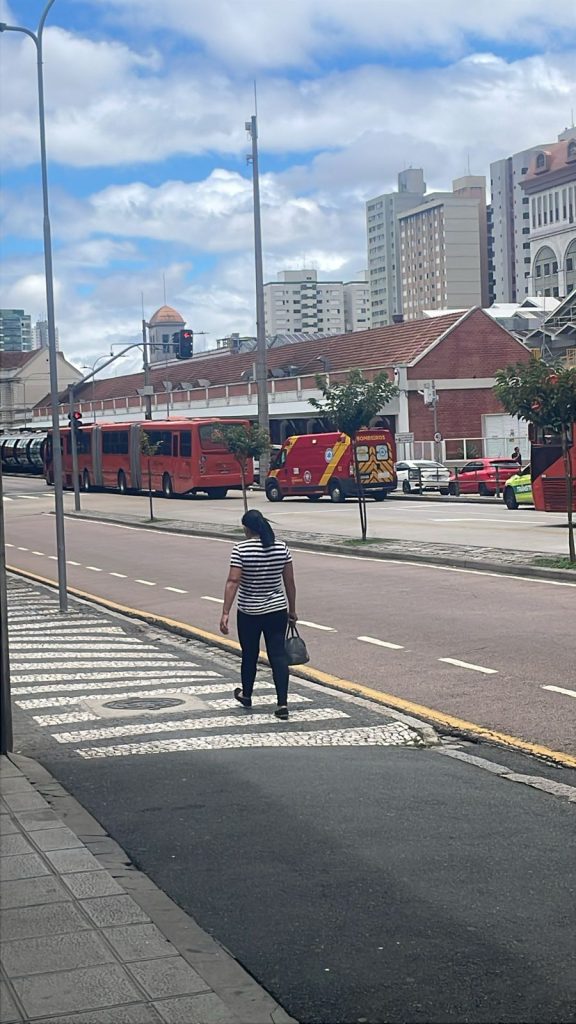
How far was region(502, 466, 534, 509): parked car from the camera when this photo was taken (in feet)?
131

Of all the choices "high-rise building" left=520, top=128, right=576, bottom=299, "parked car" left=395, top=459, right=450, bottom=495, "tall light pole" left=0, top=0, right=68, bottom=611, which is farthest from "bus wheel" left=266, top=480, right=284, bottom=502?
"high-rise building" left=520, top=128, right=576, bottom=299

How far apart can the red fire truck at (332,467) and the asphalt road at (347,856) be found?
122 feet

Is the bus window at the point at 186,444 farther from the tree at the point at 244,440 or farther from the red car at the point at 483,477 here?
the tree at the point at 244,440

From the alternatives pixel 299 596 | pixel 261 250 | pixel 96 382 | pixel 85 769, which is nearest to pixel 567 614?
pixel 299 596

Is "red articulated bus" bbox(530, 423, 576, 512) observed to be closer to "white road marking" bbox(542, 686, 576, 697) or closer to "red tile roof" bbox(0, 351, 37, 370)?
"white road marking" bbox(542, 686, 576, 697)

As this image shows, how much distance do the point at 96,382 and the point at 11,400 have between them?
69.2ft

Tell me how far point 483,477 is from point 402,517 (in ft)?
36.9

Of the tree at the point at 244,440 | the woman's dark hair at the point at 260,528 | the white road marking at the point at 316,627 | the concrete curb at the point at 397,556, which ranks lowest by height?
the white road marking at the point at 316,627

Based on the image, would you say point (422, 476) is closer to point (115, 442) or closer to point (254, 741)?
point (115, 442)

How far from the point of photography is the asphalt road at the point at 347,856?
4.98 metres

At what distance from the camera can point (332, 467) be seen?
50312mm

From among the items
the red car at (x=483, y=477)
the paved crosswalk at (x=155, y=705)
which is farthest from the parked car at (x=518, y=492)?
the paved crosswalk at (x=155, y=705)

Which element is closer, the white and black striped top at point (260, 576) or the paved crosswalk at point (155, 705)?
the paved crosswalk at point (155, 705)

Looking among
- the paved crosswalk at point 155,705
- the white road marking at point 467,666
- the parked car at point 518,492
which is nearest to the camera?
the paved crosswalk at point 155,705
